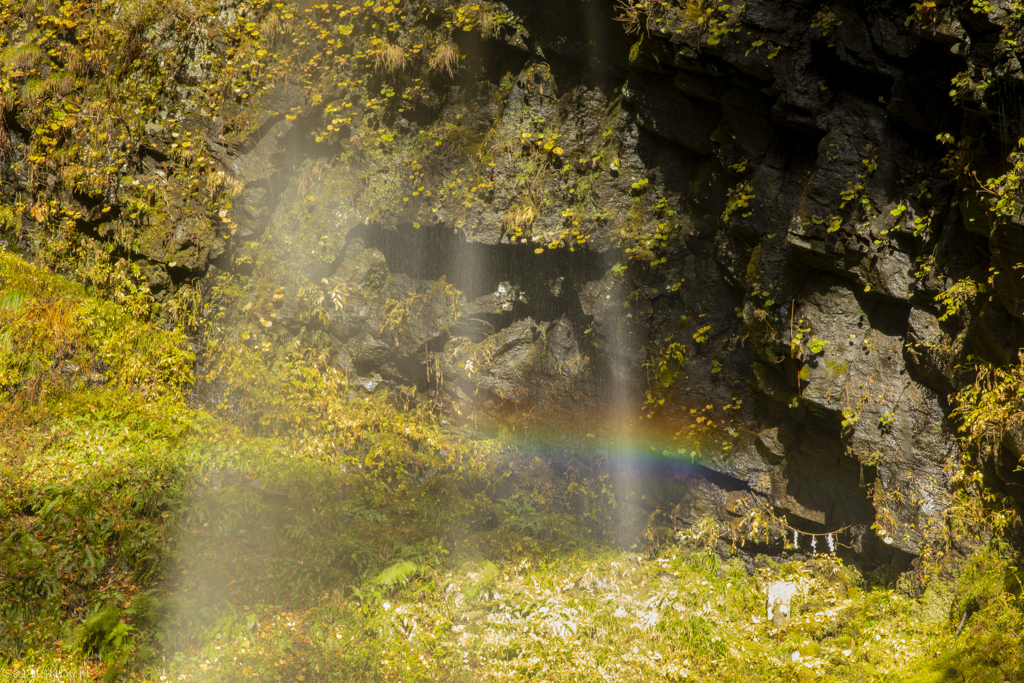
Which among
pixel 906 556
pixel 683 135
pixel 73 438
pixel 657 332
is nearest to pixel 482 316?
pixel 657 332

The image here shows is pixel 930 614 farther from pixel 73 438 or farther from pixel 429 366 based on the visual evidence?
pixel 73 438

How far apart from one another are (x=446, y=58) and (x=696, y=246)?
419 centimetres

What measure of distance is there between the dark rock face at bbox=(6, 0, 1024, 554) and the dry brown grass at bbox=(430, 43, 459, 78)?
0.76 ft

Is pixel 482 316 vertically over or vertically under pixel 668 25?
under

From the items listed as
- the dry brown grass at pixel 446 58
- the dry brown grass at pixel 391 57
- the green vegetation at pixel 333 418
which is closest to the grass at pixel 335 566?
the green vegetation at pixel 333 418

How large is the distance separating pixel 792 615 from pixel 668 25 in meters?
6.49

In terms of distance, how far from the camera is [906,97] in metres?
5.57

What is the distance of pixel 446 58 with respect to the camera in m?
7.86

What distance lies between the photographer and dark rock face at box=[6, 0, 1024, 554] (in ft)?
18.5

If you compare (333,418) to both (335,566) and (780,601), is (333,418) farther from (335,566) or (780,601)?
(780,601)

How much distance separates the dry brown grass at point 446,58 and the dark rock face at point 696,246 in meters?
0.23

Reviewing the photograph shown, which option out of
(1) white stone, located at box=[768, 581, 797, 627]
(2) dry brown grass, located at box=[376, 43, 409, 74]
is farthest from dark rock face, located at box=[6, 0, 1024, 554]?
(1) white stone, located at box=[768, 581, 797, 627]

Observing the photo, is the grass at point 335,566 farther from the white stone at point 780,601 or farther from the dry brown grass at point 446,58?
the dry brown grass at point 446,58

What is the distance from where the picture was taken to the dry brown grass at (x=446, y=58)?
7848 millimetres
